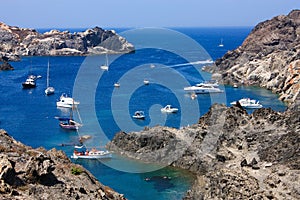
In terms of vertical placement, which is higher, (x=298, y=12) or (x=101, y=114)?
(x=298, y=12)

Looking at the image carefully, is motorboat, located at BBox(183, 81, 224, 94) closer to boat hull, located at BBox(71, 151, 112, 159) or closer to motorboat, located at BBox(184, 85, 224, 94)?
motorboat, located at BBox(184, 85, 224, 94)

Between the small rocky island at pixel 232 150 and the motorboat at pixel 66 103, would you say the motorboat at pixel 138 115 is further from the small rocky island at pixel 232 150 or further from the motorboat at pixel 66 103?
the small rocky island at pixel 232 150

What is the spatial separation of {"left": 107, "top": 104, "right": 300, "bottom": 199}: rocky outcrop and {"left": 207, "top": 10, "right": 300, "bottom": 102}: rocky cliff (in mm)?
38294

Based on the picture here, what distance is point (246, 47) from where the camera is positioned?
124312mm

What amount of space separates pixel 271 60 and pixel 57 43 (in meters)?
98.1

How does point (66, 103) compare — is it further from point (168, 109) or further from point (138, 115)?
point (168, 109)

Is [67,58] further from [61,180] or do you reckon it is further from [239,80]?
[61,180]

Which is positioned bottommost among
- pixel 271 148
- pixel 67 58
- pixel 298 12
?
pixel 67 58

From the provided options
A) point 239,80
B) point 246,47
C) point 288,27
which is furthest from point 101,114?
point 288,27

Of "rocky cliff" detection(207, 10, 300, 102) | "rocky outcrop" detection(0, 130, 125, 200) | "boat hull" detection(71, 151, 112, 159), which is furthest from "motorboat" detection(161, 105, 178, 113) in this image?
"rocky outcrop" detection(0, 130, 125, 200)

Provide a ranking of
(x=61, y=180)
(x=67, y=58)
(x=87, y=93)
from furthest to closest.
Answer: (x=67, y=58) → (x=87, y=93) → (x=61, y=180)

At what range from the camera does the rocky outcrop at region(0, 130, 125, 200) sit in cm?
1703

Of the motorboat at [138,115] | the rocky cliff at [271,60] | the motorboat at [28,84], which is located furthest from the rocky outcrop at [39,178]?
the motorboat at [28,84]

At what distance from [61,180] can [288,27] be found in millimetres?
122823
